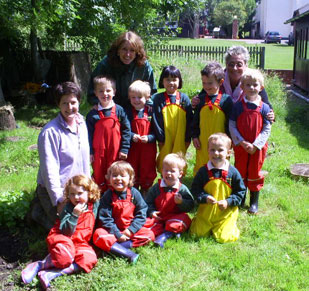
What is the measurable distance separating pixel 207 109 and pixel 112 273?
2028 mm

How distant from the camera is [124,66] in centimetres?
438

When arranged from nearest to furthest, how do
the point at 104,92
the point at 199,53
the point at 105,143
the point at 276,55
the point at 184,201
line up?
1. the point at 184,201
2. the point at 104,92
3. the point at 105,143
4. the point at 199,53
5. the point at 276,55

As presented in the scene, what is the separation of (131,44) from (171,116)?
900mm

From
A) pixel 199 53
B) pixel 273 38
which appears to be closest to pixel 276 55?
pixel 199 53

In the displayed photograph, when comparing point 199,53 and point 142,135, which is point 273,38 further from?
point 142,135

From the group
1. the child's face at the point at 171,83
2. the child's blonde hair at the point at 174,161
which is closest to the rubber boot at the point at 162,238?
the child's blonde hair at the point at 174,161

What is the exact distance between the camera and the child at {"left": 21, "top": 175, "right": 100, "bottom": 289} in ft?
10.8

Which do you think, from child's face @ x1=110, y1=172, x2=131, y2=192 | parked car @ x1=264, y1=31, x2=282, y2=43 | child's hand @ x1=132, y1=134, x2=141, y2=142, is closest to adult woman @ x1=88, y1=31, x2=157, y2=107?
child's hand @ x1=132, y1=134, x2=141, y2=142

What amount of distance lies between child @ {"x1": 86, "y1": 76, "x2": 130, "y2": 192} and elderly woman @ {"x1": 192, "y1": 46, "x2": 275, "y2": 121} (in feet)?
2.92

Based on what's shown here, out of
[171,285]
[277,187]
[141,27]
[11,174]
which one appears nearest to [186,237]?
[171,285]

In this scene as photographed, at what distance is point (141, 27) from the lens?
41.9ft

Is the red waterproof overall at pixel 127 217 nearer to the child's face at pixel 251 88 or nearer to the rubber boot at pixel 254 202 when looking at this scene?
the rubber boot at pixel 254 202

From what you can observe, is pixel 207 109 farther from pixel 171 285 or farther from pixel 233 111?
pixel 171 285

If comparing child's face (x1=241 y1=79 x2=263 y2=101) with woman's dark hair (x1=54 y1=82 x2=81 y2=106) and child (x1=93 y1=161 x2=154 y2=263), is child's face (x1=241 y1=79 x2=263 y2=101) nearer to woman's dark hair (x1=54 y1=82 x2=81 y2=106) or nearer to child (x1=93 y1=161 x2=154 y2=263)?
child (x1=93 y1=161 x2=154 y2=263)
